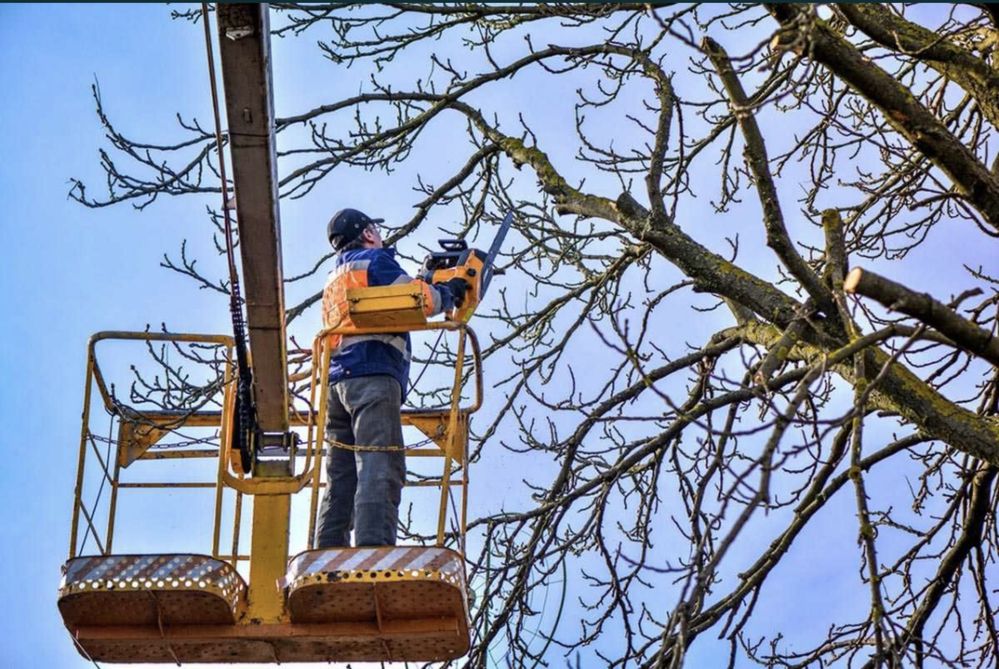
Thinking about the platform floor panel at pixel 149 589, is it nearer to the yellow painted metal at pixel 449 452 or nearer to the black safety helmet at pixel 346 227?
the yellow painted metal at pixel 449 452

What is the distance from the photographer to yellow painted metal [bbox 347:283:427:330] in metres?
8.38

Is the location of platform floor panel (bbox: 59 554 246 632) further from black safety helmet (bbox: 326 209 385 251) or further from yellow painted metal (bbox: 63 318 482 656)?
black safety helmet (bbox: 326 209 385 251)

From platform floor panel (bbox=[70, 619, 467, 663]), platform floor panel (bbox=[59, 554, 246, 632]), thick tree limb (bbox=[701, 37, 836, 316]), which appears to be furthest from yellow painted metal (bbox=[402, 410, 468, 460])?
thick tree limb (bbox=[701, 37, 836, 316])

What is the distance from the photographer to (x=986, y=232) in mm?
8562

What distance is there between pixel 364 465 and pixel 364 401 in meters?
0.35

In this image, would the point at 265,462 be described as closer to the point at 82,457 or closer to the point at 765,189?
the point at 82,457

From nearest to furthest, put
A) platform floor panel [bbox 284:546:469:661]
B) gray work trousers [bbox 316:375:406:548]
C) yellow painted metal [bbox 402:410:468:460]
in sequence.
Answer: platform floor panel [bbox 284:546:469:661], gray work trousers [bbox 316:375:406:548], yellow painted metal [bbox 402:410:468:460]

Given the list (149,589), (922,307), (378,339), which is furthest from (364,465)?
(922,307)

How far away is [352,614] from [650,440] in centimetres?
193

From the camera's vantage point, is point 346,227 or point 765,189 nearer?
point 765,189

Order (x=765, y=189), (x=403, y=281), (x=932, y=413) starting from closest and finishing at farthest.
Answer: (x=765, y=189), (x=932, y=413), (x=403, y=281)

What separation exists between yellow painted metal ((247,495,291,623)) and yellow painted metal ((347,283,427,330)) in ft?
3.83

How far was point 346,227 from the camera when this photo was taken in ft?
29.9

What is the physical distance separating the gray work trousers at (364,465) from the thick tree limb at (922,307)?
8.60ft
